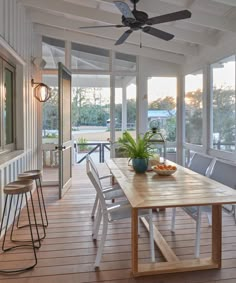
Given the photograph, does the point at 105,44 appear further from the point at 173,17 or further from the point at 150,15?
the point at 173,17

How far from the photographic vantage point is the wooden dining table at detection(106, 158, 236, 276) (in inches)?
89.1

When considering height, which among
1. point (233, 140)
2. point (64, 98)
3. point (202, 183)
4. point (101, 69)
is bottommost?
point (202, 183)

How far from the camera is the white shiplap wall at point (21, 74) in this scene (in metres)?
3.57

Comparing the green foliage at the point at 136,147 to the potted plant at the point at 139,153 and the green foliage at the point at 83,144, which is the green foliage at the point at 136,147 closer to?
the potted plant at the point at 139,153

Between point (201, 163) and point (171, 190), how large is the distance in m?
1.34

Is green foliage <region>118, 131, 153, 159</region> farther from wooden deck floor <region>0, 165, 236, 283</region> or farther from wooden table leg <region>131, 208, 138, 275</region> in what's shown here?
wooden table leg <region>131, 208, 138, 275</region>

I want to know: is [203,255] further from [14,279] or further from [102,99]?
[102,99]

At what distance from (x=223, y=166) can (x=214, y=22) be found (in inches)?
78.7

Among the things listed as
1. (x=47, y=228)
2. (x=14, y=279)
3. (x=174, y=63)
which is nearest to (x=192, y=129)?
(x=174, y=63)

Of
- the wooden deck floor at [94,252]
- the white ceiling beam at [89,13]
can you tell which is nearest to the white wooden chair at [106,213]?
the wooden deck floor at [94,252]

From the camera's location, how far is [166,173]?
10.5 ft

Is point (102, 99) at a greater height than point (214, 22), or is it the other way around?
point (214, 22)

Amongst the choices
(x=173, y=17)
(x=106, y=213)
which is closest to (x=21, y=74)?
(x=173, y=17)

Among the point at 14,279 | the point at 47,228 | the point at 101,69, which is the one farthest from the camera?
the point at 101,69
